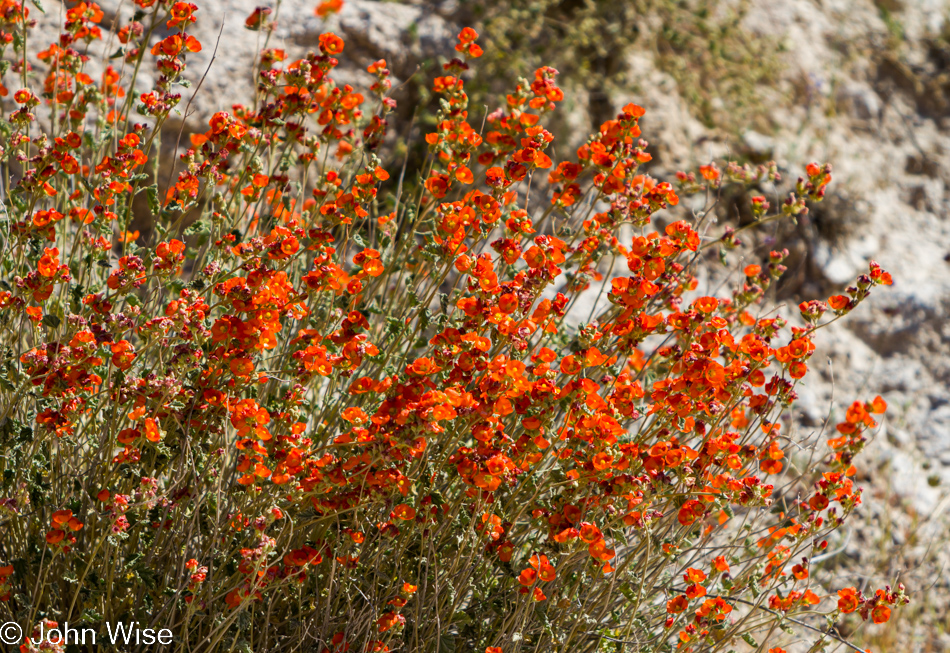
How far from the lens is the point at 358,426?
5.61ft

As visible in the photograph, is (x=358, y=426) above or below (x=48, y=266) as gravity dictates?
below

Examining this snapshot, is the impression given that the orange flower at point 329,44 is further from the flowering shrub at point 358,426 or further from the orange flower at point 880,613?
the orange flower at point 880,613

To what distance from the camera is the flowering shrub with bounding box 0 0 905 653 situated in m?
1.68

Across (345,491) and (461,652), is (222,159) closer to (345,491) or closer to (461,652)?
(345,491)

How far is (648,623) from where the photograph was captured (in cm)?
218

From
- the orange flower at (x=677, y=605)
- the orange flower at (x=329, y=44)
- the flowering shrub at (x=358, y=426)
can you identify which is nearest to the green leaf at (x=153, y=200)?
the flowering shrub at (x=358, y=426)

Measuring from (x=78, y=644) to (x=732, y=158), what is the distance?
4.04 m

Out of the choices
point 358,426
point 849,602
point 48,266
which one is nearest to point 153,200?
point 48,266

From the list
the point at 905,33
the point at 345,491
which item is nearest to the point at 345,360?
the point at 345,491

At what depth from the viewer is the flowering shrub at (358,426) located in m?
1.68

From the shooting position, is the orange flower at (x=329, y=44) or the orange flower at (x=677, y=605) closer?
the orange flower at (x=677, y=605)

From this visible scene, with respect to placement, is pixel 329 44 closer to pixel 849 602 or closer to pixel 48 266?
pixel 48 266

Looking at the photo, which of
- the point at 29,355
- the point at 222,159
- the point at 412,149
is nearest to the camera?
the point at 29,355

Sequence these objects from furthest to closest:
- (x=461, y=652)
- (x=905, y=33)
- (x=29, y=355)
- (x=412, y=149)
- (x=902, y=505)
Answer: (x=905, y=33) < (x=412, y=149) < (x=902, y=505) < (x=461, y=652) < (x=29, y=355)
